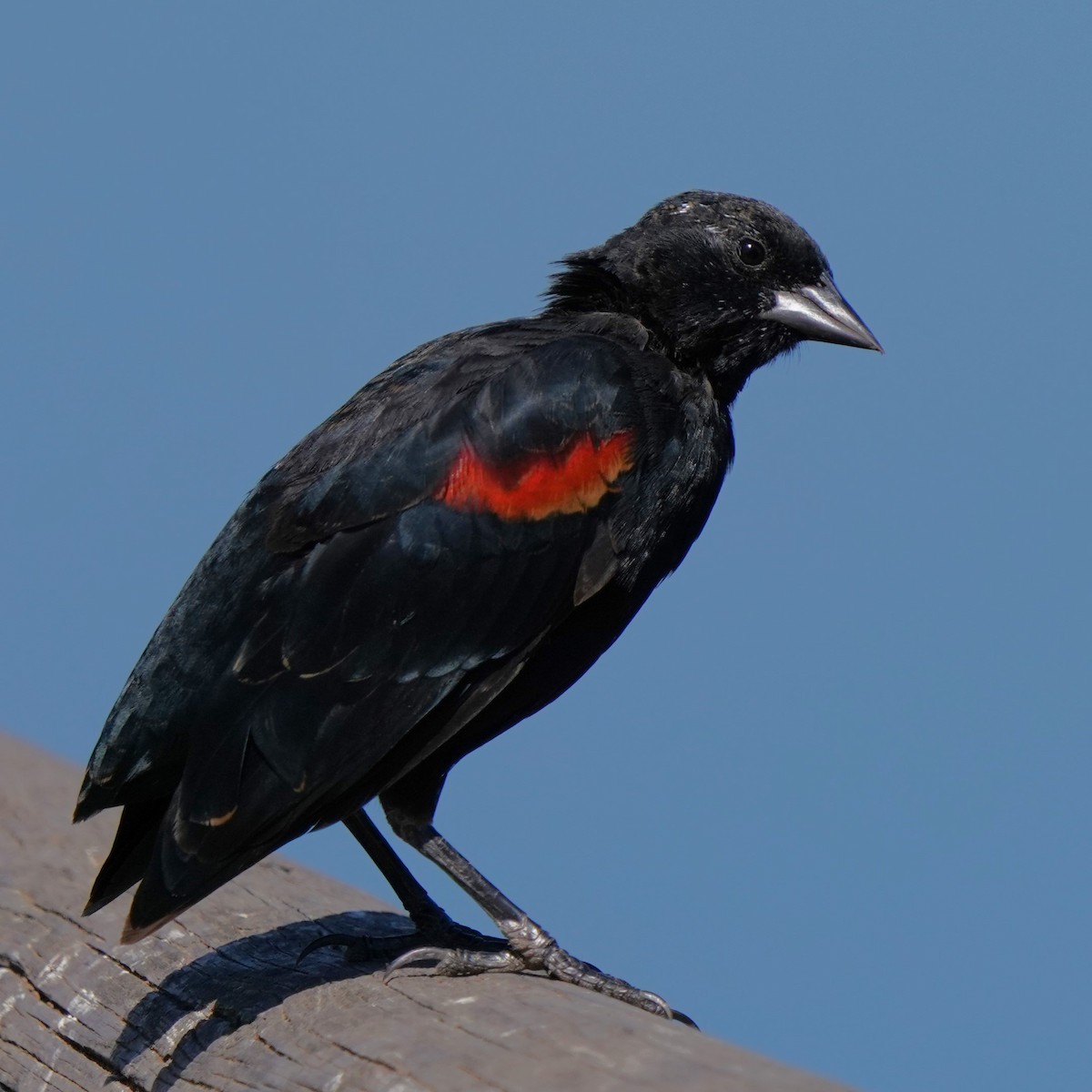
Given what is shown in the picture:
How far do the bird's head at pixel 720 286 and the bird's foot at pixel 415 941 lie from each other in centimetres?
176

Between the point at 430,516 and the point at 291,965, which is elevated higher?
the point at 430,516

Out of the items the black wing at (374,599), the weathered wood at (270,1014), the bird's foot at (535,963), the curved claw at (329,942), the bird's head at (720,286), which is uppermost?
the bird's head at (720,286)

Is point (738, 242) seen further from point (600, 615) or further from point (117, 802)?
point (117, 802)

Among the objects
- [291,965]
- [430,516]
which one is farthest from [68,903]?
[430,516]

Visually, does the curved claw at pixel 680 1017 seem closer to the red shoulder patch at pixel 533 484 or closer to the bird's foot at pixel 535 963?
the bird's foot at pixel 535 963

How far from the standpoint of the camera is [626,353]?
14.8 ft

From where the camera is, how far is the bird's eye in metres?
4.93

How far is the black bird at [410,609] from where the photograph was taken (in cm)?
400

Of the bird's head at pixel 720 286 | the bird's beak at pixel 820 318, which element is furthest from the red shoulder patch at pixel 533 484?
the bird's beak at pixel 820 318

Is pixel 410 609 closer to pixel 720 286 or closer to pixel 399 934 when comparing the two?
pixel 399 934

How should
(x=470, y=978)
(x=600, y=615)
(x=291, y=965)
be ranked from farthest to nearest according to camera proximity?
(x=600, y=615) → (x=291, y=965) → (x=470, y=978)

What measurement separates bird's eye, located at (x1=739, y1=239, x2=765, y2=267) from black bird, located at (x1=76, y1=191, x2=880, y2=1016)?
1.95 ft

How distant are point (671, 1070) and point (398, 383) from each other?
89.4 inches

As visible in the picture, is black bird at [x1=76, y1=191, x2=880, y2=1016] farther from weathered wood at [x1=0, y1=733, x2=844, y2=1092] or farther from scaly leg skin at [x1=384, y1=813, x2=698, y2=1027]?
weathered wood at [x1=0, y1=733, x2=844, y2=1092]
